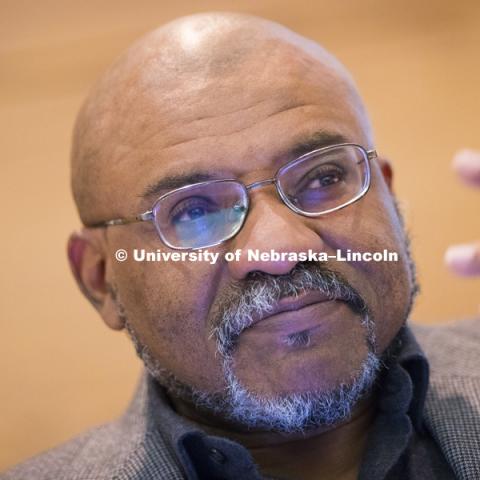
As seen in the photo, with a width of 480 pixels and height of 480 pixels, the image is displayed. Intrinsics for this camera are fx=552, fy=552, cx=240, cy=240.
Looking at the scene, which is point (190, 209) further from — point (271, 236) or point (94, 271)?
point (94, 271)

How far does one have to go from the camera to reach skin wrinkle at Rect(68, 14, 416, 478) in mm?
856

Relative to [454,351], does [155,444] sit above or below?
above

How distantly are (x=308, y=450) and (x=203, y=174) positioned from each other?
0.53m

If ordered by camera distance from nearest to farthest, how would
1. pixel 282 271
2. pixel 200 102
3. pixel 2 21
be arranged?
pixel 282 271 < pixel 200 102 < pixel 2 21

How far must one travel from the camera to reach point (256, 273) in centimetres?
85

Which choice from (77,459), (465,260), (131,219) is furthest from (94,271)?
(465,260)

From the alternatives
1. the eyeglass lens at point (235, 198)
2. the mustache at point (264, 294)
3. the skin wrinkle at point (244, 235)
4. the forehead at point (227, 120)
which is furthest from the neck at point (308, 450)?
the forehead at point (227, 120)

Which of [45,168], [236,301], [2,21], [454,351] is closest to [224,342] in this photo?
[236,301]

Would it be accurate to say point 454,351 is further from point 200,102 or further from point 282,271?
point 200,102

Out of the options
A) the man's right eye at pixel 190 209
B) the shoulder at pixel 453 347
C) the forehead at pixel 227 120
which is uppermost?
the forehead at pixel 227 120

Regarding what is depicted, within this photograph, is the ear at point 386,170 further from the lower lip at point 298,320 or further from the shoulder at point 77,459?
the shoulder at point 77,459

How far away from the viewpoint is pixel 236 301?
856mm

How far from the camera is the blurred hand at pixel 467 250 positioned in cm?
93

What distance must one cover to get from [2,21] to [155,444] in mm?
1220
